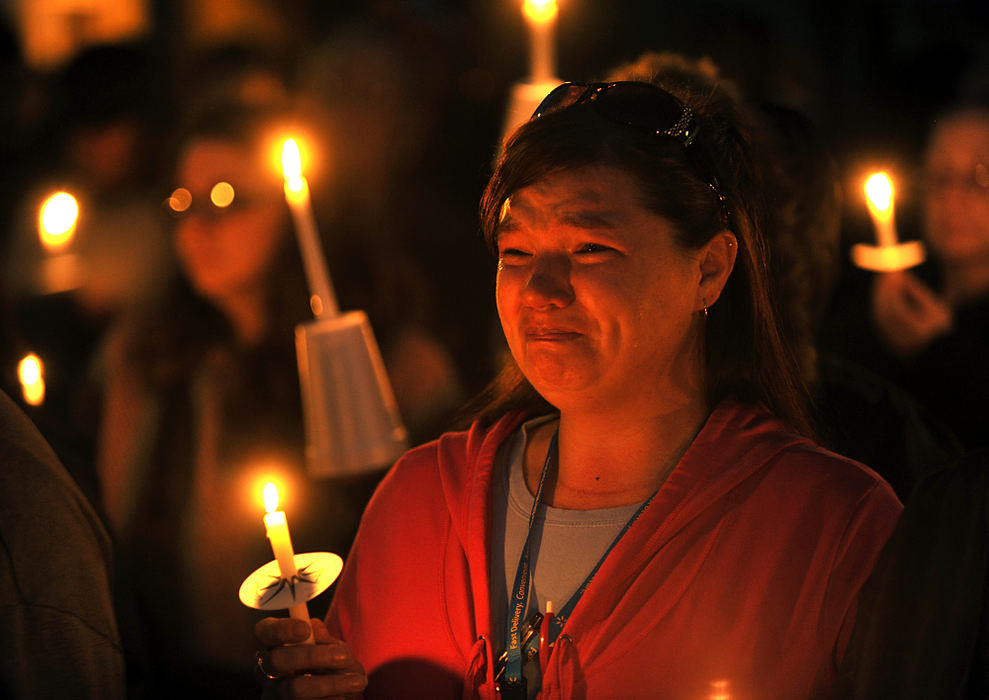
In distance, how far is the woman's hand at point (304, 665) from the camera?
1.55 m

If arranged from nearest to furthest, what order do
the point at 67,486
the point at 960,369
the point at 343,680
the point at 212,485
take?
the point at 343,680
the point at 67,486
the point at 960,369
the point at 212,485

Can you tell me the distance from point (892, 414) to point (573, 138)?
1.00 m

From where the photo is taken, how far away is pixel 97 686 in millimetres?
1627

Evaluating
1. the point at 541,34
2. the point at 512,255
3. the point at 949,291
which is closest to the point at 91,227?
the point at 541,34

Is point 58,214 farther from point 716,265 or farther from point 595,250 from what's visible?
point 716,265

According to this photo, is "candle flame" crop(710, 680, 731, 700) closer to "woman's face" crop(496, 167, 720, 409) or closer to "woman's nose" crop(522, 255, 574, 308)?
"woman's face" crop(496, 167, 720, 409)

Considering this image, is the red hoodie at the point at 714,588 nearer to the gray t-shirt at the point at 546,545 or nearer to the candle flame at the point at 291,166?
the gray t-shirt at the point at 546,545

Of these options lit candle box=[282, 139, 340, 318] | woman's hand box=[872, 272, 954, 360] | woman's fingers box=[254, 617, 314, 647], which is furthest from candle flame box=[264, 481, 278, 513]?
woman's hand box=[872, 272, 954, 360]

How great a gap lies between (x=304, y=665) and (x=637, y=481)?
0.62m

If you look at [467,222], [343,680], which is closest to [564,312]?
[343,680]

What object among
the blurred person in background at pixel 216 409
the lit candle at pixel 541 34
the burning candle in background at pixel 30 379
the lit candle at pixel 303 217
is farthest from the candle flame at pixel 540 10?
the burning candle in background at pixel 30 379

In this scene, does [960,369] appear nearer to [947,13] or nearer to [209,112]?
[947,13]

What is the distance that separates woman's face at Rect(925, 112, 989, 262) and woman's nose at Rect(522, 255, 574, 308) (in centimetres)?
146

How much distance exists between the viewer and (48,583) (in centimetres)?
161
